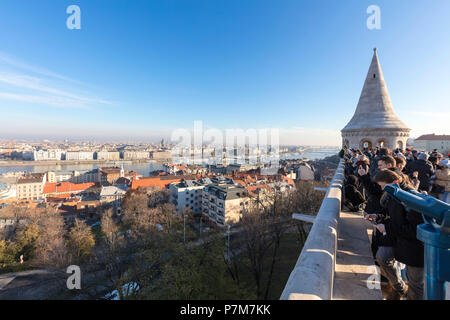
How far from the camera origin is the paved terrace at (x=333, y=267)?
128 centimetres

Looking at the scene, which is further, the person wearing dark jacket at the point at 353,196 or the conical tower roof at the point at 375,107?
the conical tower roof at the point at 375,107

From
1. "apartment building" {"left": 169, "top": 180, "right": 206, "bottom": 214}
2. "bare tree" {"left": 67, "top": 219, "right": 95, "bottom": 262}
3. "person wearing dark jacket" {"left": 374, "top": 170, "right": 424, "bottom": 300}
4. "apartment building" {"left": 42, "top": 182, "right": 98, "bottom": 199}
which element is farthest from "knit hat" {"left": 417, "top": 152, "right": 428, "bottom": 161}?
"apartment building" {"left": 42, "top": 182, "right": 98, "bottom": 199}

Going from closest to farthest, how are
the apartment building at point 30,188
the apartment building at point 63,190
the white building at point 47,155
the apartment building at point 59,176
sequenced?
the apartment building at point 63,190 → the apartment building at point 30,188 → the apartment building at point 59,176 → the white building at point 47,155

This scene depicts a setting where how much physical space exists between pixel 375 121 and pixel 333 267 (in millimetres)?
10170

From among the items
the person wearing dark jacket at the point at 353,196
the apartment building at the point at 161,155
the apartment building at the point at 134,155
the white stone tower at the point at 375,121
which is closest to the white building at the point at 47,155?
the apartment building at the point at 134,155

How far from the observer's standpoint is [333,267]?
1713 millimetres

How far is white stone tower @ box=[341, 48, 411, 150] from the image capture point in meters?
9.05

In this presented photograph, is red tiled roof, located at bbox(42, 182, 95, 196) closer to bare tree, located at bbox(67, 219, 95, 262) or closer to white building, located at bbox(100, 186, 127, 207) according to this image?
white building, located at bbox(100, 186, 127, 207)

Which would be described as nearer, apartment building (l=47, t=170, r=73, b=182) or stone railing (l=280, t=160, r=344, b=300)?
stone railing (l=280, t=160, r=344, b=300)

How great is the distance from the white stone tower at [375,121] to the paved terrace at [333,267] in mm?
8107

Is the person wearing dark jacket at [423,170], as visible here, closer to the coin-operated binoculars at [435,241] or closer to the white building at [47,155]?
the coin-operated binoculars at [435,241]

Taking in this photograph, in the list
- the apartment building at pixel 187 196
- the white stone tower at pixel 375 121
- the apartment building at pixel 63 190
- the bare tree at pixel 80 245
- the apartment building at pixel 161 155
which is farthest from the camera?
the apartment building at pixel 161 155

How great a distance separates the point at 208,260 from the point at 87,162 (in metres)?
104
